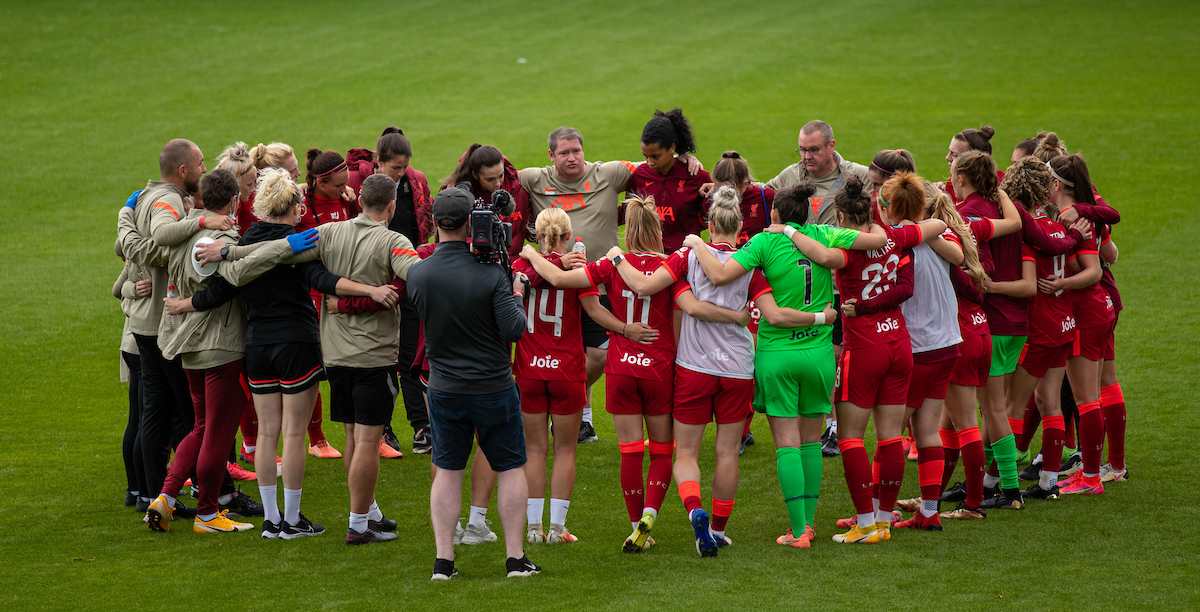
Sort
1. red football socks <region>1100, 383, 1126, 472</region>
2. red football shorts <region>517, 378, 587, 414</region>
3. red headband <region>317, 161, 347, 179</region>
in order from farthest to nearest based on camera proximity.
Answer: red headband <region>317, 161, 347, 179</region> → red football socks <region>1100, 383, 1126, 472</region> → red football shorts <region>517, 378, 587, 414</region>

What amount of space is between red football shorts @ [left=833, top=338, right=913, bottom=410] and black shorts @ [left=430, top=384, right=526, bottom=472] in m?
1.81

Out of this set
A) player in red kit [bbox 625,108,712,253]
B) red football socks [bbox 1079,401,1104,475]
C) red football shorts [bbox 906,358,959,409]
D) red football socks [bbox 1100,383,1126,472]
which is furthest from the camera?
player in red kit [bbox 625,108,712,253]

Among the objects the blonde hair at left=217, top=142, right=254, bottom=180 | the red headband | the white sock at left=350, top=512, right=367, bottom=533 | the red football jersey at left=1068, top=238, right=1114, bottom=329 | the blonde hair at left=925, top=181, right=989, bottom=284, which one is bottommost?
the white sock at left=350, top=512, right=367, bottom=533

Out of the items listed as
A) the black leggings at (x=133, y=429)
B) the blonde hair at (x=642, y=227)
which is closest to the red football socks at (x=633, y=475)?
the blonde hair at (x=642, y=227)

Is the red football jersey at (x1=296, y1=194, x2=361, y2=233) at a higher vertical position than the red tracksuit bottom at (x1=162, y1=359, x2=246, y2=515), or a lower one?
higher

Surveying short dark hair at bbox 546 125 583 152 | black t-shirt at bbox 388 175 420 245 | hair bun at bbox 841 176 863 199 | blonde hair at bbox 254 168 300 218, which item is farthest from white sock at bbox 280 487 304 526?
hair bun at bbox 841 176 863 199

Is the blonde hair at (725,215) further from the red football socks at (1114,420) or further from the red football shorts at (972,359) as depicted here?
the red football socks at (1114,420)

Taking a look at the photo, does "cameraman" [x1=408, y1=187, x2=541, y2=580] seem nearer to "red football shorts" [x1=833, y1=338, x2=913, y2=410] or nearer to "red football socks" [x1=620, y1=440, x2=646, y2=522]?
"red football socks" [x1=620, y1=440, x2=646, y2=522]

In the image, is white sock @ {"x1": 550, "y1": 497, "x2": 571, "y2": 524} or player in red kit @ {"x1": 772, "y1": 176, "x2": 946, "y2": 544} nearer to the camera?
player in red kit @ {"x1": 772, "y1": 176, "x2": 946, "y2": 544}

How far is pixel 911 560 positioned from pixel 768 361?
1260 millimetres

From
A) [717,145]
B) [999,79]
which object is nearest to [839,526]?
[717,145]

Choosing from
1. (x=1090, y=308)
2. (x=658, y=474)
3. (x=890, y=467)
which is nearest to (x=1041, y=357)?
(x=1090, y=308)

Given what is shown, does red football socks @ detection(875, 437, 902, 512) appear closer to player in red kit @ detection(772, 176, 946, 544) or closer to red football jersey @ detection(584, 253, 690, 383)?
player in red kit @ detection(772, 176, 946, 544)

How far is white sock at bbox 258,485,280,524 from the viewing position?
233 inches
